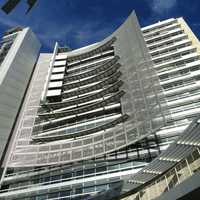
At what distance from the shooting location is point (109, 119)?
44469 mm

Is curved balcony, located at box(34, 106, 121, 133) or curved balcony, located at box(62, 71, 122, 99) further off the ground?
curved balcony, located at box(62, 71, 122, 99)

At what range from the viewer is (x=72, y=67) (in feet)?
221

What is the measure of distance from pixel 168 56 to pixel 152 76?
11009 millimetres

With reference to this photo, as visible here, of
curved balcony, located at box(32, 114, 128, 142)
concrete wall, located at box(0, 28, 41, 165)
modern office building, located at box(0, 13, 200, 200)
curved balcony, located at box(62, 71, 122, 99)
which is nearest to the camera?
modern office building, located at box(0, 13, 200, 200)

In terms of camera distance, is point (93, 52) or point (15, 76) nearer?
point (15, 76)

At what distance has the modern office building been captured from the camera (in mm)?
33844

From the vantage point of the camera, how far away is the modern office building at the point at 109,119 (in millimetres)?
33844

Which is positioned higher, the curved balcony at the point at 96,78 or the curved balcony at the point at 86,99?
the curved balcony at the point at 96,78

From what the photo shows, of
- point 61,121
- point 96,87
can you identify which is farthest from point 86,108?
point 96,87

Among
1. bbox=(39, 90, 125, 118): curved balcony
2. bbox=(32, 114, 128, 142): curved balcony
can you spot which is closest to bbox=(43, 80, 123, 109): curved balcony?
bbox=(39, 90, 125, 118): curved balcony

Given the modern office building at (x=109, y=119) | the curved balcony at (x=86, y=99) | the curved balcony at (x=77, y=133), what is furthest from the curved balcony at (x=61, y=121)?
the curved balcony at (x=86, y=99)

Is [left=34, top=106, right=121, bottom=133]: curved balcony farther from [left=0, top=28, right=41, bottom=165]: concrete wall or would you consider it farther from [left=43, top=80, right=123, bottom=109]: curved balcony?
[left=0, top=28, right=41, bottom=165]: concrete wall

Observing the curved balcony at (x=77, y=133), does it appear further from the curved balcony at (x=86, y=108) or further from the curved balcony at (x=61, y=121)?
the curved balcony at (x=86, y=108)

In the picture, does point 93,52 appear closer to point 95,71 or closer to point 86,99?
point 95,71
